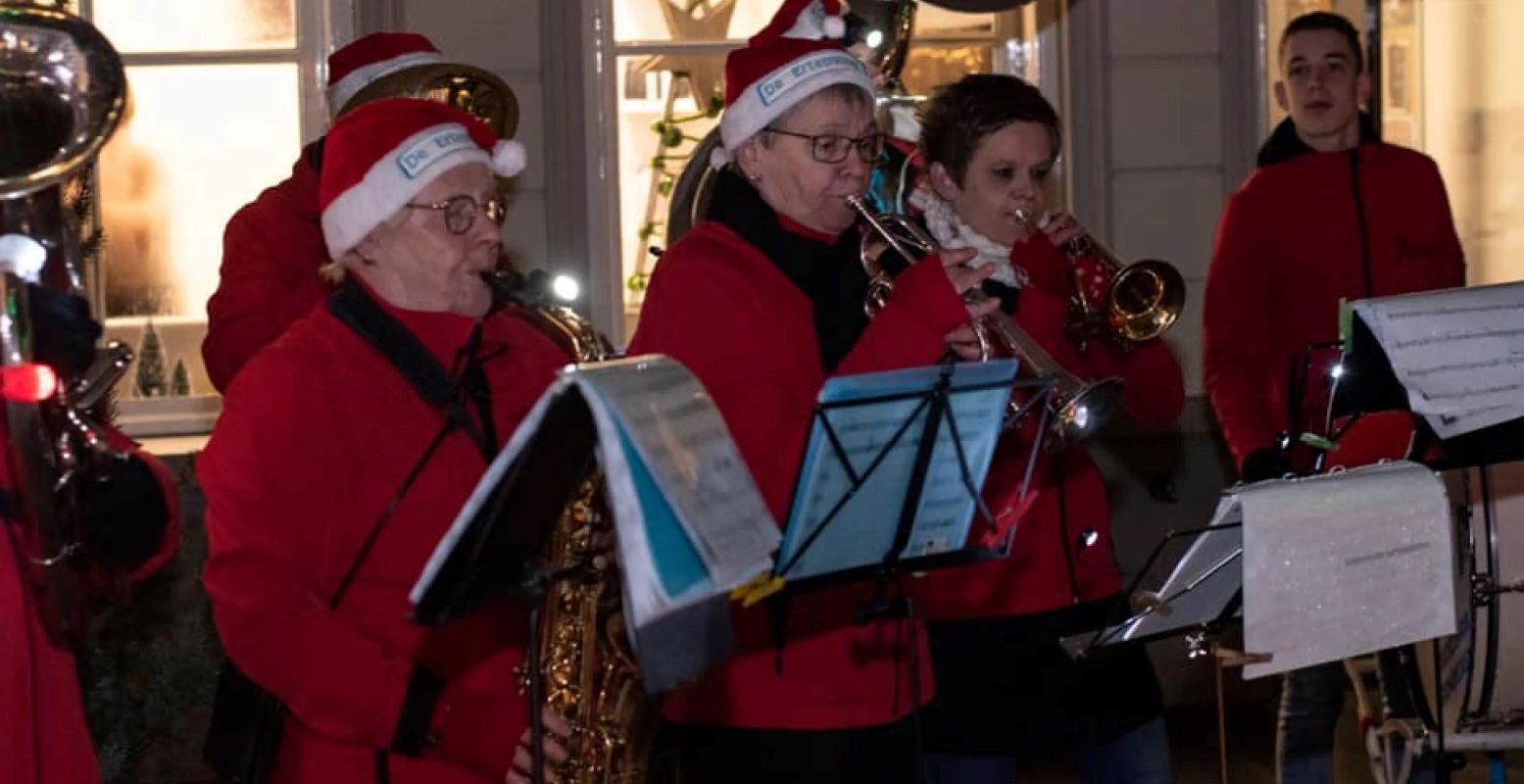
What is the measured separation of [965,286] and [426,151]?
806 millimetres

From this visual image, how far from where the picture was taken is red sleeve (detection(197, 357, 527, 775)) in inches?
130

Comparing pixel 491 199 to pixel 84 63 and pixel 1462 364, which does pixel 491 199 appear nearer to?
pixel 84 63

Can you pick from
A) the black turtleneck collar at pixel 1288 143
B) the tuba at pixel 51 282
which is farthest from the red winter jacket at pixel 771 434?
the black turtleneck collar at pixel 1288 143

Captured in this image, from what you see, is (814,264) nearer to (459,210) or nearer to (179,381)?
(459,210)

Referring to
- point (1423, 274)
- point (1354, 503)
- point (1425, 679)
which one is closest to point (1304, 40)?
point (1423, 274)

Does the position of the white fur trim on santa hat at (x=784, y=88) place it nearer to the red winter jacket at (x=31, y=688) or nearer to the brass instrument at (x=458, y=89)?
the red winter jacket at (x=31, y=688)

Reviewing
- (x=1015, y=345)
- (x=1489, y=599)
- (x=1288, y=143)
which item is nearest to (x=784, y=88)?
(x=1015, y=345)

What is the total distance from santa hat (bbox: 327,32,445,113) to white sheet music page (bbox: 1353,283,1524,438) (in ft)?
7.73

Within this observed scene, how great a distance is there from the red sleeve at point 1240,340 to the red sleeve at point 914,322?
2172 millimetres

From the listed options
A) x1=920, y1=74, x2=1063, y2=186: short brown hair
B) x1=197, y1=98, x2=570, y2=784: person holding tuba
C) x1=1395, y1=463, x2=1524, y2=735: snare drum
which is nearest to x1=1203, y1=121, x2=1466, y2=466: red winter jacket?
x1=1395, y1=463, x2=1524, y2=735: snare drum

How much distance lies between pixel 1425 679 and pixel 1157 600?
1.47m

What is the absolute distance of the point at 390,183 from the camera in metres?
3.58

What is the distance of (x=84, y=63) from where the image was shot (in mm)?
3271

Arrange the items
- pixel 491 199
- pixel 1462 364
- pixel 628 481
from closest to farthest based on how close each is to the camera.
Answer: pixel 628 481
pixel 491 199
pixel 1462 364
